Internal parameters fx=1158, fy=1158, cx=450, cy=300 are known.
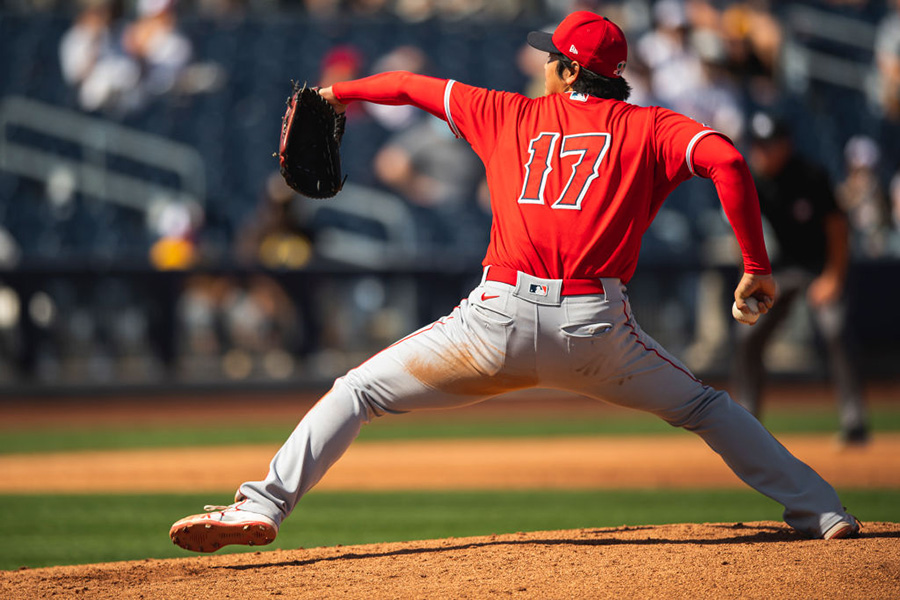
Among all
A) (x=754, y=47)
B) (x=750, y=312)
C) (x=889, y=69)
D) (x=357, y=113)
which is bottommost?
(x=750, y=312)

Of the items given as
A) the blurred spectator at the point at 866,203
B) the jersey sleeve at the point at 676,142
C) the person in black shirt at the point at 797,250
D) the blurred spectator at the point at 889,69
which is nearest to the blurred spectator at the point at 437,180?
the blurred spectator at the point at 866,203

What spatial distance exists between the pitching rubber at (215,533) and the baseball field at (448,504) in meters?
0.14

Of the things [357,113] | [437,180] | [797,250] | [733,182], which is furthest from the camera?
[357,113]

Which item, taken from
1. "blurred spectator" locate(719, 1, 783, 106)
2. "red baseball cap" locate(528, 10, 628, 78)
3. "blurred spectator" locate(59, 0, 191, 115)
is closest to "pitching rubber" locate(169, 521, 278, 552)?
"red baseball cap" locate(528, 10, 628, 78)

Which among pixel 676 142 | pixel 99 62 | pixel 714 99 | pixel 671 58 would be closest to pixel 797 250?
pixel 676 142

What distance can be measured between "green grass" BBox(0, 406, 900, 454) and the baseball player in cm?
594

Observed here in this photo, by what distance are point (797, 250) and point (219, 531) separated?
5.57 metres

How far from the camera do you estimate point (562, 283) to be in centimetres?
361

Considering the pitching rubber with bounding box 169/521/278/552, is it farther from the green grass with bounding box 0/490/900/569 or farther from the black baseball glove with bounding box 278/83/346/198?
the green grass with bounding box 0/490/900/569

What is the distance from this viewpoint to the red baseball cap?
12.1ft

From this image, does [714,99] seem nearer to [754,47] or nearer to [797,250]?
[754,47]

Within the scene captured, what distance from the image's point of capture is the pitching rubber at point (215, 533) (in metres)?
3.55

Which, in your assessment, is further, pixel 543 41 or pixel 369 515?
pixel 369 515

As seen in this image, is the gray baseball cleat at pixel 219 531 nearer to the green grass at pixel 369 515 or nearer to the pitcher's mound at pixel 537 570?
the pitcher's mound at pixel 537 570
